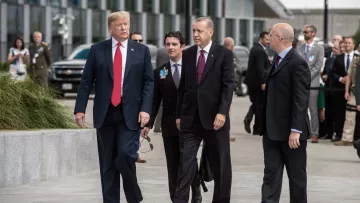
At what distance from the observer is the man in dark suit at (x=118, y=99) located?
10.1 metres

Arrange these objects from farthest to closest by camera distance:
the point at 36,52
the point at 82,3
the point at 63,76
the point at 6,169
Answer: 1. the point at 82,3
2. the point at 63,76
3. the point at 36,52
4. the point at 6,169

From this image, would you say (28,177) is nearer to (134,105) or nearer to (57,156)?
(57,156)

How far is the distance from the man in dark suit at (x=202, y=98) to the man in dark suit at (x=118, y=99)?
0.34 m

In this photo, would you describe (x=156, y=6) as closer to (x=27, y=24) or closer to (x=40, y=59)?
(x=27, y=24)

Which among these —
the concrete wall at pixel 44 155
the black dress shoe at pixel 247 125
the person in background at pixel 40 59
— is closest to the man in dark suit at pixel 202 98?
the concrete wall at pixel 44 155

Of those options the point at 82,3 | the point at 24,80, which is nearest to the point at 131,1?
the point at 82,3

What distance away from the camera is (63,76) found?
36656mm

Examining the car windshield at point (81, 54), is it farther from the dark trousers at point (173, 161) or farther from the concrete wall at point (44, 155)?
the dark trousers at point (173, 161)

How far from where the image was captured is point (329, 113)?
2061cm

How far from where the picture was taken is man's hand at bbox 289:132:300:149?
9.59 metres

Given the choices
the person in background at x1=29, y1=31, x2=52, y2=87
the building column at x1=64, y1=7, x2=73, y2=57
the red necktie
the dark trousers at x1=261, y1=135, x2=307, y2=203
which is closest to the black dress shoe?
the person in background at x1=29, y1=31, x2=52, y2=87

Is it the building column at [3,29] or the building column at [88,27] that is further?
the building column at [88,27]

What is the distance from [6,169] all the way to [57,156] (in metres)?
1.01

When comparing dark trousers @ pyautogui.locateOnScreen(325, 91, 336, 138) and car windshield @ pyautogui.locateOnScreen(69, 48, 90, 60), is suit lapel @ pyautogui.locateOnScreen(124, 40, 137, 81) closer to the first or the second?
dark trousers @ pyautogui.locateOnScreen(325, 91, 336, 138)
